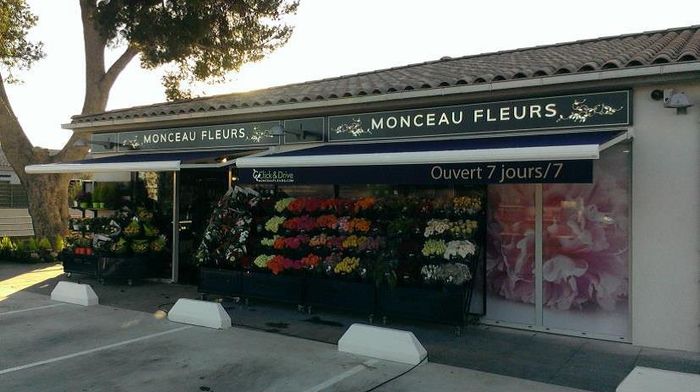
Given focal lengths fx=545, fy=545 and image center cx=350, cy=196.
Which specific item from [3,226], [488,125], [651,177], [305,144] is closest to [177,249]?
[305,144]

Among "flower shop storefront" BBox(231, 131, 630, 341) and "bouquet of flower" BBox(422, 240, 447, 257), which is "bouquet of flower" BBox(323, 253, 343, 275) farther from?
"bouquet of flower" BBox(422, 240, 447, 257)

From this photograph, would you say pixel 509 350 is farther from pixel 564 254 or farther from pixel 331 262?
pixel 331 262

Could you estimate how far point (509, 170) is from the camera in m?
6.29

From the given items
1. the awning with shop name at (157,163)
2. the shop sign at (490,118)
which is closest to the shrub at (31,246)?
the awning with shop name at (157,163)

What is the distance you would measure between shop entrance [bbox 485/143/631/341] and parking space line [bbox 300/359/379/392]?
263 centimetres

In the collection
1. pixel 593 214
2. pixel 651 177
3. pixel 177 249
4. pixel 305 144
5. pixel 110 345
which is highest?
pixel 305 144

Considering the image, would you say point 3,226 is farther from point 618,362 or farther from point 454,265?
point 618,362

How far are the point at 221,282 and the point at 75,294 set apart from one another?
8.44 feet

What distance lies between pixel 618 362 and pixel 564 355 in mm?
580

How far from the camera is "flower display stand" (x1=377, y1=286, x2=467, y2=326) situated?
23.9 ft

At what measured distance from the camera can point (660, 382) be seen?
4617 millimetres

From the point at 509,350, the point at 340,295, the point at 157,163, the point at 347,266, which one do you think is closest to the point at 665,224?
the point at 509,350

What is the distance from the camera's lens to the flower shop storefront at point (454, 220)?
22.3ft

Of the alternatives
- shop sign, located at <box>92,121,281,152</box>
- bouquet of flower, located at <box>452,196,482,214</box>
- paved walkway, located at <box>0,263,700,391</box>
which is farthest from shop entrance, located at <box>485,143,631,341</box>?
shop sign, located at <box>92,121,281,152</box>
